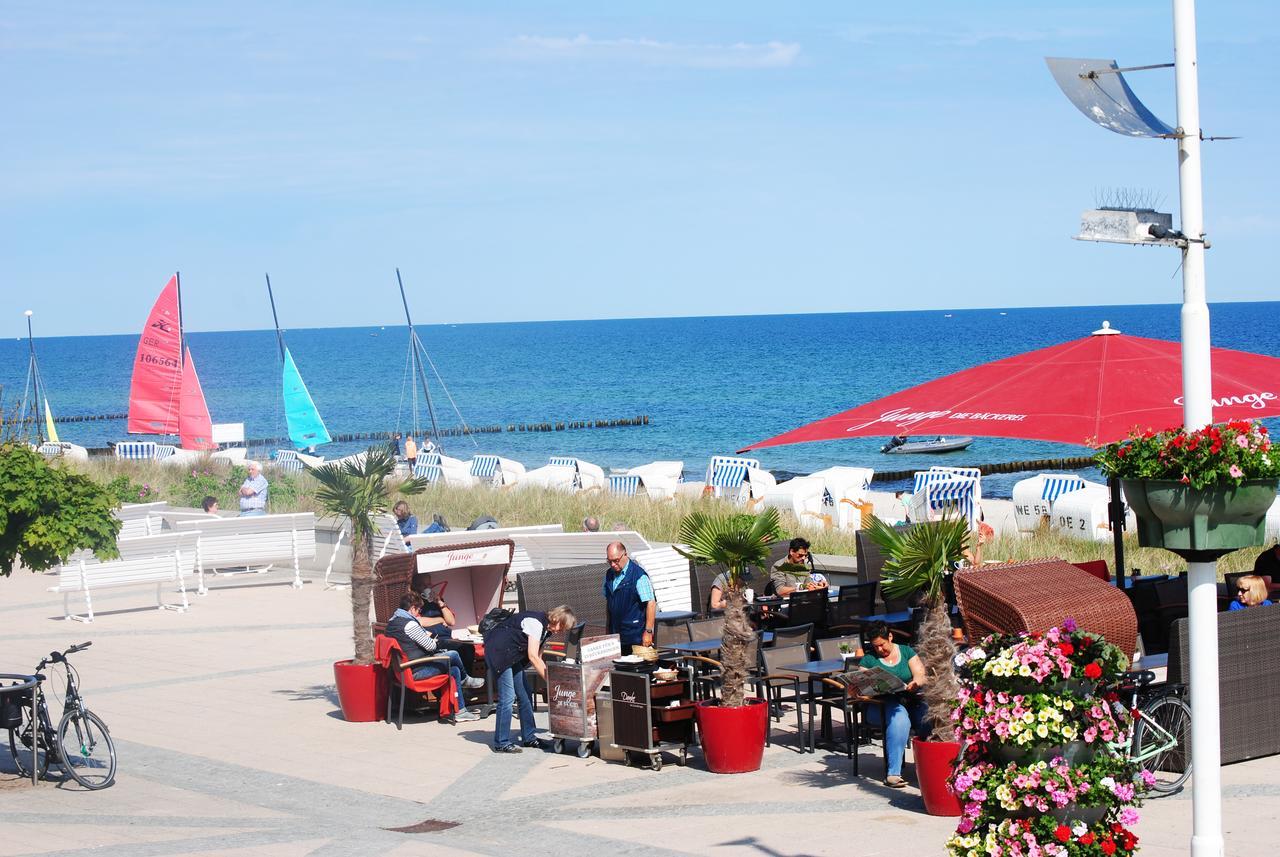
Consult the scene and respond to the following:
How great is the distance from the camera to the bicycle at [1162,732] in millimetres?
8906

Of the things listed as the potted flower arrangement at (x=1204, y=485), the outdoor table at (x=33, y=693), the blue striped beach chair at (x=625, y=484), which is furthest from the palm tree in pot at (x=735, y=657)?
the blue striped beach chair at (x=625, y=484)

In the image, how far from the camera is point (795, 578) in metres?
13.8

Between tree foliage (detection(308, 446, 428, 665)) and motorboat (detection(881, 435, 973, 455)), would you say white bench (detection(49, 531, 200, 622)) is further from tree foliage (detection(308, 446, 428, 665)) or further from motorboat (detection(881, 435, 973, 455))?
motorboat (detection(881, 435, 973, 455))

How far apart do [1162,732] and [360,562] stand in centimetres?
629

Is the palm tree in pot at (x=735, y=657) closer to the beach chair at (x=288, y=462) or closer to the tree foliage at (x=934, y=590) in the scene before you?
the tree foliage at (x=934, y=590)

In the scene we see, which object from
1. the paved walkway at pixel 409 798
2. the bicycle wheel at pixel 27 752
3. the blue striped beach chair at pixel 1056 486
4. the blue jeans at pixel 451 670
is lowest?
the paved walkway at pixel 409 798

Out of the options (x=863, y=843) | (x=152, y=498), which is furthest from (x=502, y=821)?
(x=152, y=498)

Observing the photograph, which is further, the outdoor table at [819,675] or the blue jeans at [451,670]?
the blue jeans at [451,670]

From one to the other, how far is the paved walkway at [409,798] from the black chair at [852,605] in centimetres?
184

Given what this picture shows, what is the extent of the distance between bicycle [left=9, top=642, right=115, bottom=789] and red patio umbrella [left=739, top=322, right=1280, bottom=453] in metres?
4.80

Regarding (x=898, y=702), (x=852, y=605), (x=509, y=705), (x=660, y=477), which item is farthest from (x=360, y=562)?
(x=660, y=477)

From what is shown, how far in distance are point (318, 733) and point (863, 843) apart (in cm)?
514

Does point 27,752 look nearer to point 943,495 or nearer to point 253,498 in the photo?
point 253,498

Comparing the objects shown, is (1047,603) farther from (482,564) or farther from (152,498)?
(152,498)
